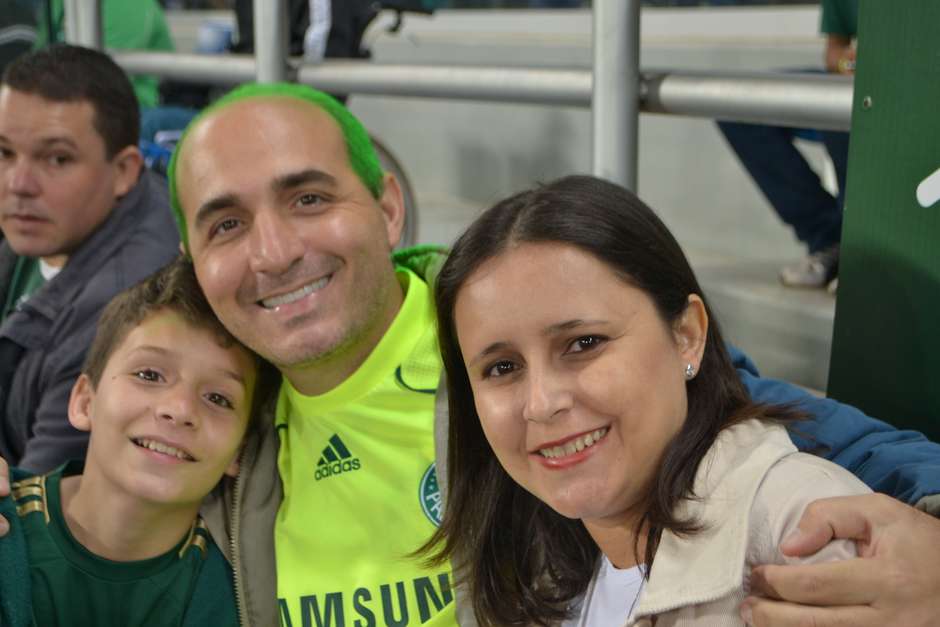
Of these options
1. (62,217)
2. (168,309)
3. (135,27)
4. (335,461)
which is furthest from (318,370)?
(135,27)

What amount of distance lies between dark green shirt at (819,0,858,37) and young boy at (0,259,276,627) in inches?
65.9

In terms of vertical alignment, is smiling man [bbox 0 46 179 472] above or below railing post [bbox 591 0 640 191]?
below

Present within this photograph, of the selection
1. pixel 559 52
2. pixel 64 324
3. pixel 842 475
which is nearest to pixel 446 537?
pixel 842 475

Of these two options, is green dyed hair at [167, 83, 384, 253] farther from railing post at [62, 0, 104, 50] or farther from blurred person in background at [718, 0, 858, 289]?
railing post at [62, 0, 104, 50]

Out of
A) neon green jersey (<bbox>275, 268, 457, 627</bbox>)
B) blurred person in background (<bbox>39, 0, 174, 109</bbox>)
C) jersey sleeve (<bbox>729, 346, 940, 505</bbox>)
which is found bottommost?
neon green jersey (<bbox>275, 268, 457, 627</bbox>)

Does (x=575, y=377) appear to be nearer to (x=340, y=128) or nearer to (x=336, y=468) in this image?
(x=336, y=468)

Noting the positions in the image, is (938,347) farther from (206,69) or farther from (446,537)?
(206,69)

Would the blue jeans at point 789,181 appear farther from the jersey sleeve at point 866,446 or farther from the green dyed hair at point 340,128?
the jersey sleeve at point 866,446

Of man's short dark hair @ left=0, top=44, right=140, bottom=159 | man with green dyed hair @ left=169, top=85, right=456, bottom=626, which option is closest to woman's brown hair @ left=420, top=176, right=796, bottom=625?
man with green dyed hair @ left=169, top=85, right=456, bottom=626

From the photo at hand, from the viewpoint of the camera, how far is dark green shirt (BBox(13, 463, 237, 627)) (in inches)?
63.0

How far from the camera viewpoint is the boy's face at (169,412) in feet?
5.16

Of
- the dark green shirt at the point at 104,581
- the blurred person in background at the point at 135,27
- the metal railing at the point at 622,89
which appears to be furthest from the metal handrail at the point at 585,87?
the blurred person in background at the point at 135,27

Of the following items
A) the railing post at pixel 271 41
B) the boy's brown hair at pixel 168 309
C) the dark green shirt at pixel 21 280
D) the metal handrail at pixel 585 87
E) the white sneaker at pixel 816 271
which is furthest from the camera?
the white sneaker at pixel 816 271

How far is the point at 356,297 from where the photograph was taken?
1.64 m
